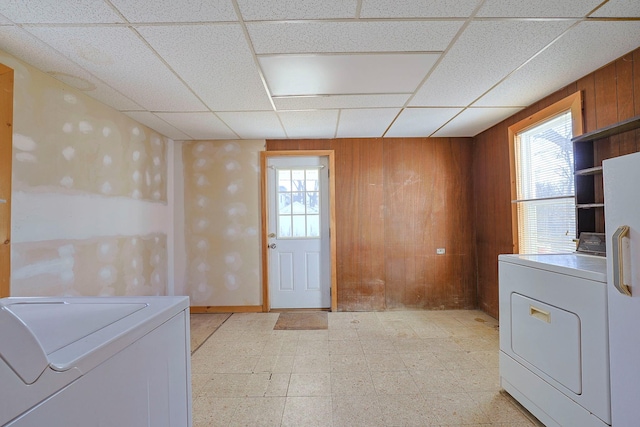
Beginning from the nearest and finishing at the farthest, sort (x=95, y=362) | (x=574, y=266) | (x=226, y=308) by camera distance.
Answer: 1. (x=95, y=362)
2. (x=574, y=266)
3. (x=226, y=308)

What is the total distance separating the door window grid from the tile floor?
1.23 meters

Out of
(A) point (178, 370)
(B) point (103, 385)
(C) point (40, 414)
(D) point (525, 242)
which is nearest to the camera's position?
(C) point (40, 414)

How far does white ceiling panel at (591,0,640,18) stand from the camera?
1.38 metres

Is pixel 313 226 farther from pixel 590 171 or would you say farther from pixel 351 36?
pixel 590 171

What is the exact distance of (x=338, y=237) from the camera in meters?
→ 3.62

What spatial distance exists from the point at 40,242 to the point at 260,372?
1.81m

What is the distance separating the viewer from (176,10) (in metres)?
1.38

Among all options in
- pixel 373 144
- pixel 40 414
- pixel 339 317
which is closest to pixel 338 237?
pixel 339 317

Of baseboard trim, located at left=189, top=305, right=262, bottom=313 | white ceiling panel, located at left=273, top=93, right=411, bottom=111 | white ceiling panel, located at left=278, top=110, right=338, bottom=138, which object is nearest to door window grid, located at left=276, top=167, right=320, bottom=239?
white ceiling panel, located at left=278, top=110, right=338, bottom=138

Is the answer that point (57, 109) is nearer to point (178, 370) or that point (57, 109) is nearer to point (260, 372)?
point (178, 370)

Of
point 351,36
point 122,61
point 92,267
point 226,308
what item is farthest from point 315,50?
point 226,308

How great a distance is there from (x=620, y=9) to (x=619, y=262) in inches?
51.9

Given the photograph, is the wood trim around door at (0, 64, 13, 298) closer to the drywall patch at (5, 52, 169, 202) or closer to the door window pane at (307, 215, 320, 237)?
the drywall patch at (5, 52, 169, 202)

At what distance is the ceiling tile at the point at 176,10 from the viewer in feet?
4.37
